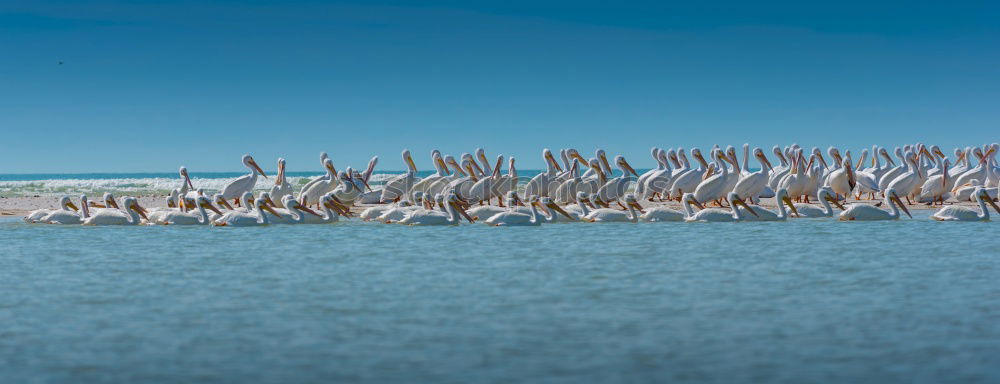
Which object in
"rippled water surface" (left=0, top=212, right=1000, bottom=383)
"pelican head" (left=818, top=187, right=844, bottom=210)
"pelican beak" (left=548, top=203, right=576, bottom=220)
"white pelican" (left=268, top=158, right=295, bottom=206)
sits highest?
"white pelican" (left=268, top=158, right=295, bottom=206)

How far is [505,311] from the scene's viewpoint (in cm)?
623

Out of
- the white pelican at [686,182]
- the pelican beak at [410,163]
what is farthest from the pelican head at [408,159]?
the white pelican at [686,182]

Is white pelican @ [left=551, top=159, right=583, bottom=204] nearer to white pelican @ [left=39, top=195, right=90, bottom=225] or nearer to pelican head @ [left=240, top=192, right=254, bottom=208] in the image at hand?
pelican head @ [left=240, top=192, right=254, bottom=208]

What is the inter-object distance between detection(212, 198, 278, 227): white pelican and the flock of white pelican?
1 centimetres

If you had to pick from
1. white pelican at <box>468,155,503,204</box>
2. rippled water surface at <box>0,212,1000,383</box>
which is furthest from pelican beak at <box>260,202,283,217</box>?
white pelican at <box>468,155,503,204</box>

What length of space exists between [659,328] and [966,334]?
4.93ft

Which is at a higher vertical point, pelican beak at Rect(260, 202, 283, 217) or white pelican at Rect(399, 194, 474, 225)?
pelican beak at Rect(260, 202, 283, 217)

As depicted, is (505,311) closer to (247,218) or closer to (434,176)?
(247,218)

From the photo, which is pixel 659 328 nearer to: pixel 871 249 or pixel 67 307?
pixel 67 307

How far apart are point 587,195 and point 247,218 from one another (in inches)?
231

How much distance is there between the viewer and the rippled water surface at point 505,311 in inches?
188

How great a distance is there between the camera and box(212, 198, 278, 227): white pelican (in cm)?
1338

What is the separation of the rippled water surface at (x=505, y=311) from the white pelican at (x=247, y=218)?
2.61m

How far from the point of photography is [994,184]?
18719 millimetres
